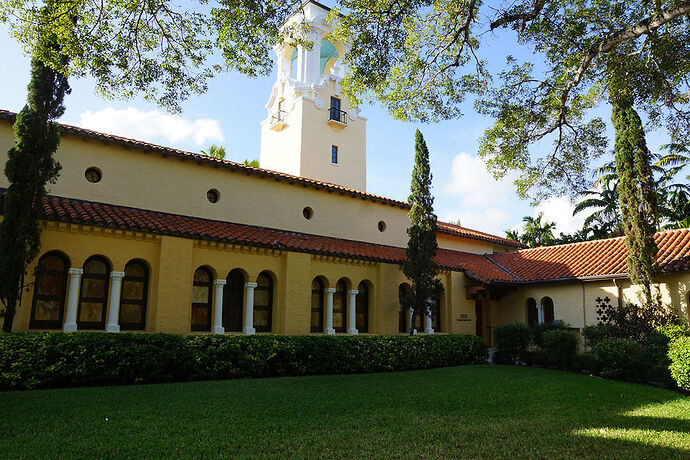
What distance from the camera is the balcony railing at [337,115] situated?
28.3 metres

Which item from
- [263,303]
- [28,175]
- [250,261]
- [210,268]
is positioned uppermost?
[28,175]

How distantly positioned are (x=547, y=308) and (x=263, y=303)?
502 inches

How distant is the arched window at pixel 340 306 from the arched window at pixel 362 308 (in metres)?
0.57

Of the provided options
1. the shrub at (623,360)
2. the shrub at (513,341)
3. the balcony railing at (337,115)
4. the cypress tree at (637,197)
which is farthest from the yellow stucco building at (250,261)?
the balcony railing at (337,115)

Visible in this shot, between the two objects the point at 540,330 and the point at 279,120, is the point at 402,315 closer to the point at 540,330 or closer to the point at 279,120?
the point at 540,330

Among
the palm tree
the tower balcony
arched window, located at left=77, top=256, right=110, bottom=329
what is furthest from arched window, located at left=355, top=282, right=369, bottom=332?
the palm tree

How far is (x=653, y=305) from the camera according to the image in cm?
1573

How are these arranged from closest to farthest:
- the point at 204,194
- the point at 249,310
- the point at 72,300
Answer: the point at 72,300
the point at 249,310
the point at 204,194

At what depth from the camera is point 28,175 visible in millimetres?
11469

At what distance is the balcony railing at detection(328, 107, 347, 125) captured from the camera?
92.9ft

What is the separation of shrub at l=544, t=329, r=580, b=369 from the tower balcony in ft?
62.4

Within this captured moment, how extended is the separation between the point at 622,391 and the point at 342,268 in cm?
962

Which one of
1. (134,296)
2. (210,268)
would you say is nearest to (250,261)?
(210,268)

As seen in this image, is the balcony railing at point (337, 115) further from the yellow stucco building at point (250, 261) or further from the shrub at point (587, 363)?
the shrub at point (587, 363)
